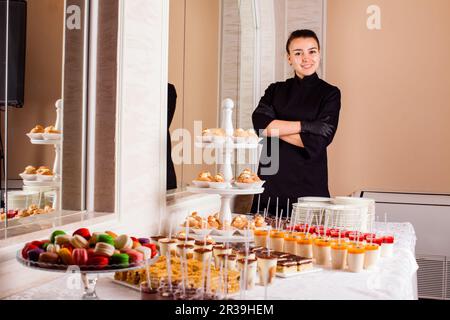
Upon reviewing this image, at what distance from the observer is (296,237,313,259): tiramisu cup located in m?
2.20

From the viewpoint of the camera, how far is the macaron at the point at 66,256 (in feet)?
4.81

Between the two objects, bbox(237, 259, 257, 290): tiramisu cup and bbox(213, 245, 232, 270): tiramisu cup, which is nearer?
bbox(237, 259, 257, 290): tiramisu cup

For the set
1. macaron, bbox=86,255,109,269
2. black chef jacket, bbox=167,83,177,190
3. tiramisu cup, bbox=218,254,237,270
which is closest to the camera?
macaron, bbox=86,255,109,269

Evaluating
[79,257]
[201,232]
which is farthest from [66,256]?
[201,232]

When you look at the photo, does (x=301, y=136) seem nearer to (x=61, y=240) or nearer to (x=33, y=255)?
(x=61, y=240)

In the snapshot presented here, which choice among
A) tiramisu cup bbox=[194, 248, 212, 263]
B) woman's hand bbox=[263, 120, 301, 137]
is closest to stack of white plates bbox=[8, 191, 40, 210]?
tiramisu cup bbox=[194, 248, 212, 263]

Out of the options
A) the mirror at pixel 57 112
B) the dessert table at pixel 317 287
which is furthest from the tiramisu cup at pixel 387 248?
the mirror at pixel 57 112

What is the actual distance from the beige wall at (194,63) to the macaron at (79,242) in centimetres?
135

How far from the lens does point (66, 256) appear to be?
4.82ft

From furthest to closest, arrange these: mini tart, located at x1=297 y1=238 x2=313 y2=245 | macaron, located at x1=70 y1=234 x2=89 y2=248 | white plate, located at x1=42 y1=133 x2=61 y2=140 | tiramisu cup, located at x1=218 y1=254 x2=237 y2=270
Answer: mini tart, located at x1=297 y1=238 x2=313 y2=245, white plate, located at x1=42 y1=133 x2=61 y2=140, tiramisu cup, located at x1=218 y1=254 x2=237 y2=270, macaron, located at x1=70 y1=234 x2=89 y2=248

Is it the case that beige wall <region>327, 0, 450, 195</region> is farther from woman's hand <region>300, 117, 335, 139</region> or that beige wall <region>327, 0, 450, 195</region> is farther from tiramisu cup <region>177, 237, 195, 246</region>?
tiramisu cup <region>177, 237, 195, 246</region>

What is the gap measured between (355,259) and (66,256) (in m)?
1.00

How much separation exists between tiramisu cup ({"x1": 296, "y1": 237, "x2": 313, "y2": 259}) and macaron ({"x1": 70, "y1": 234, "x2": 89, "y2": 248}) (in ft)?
2.90

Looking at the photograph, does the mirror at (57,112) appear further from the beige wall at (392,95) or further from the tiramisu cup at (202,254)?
the beige wall at (392,95)
